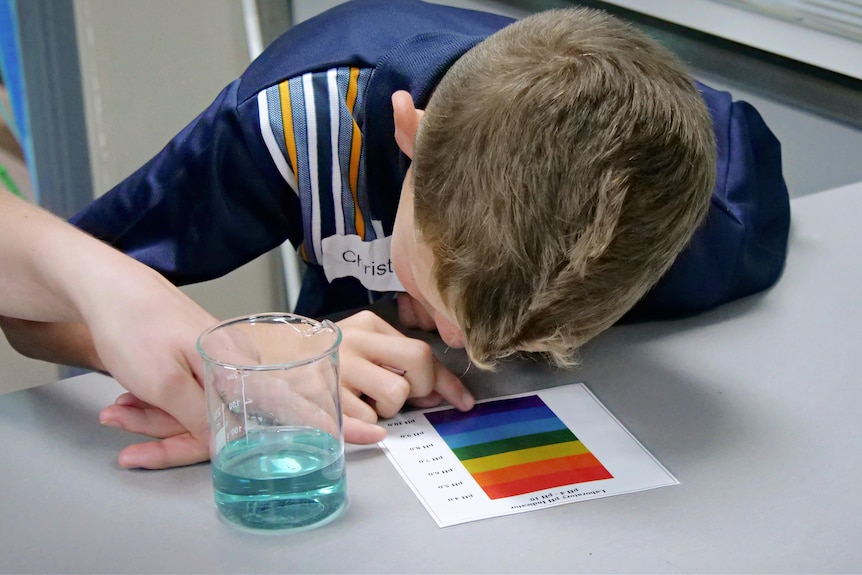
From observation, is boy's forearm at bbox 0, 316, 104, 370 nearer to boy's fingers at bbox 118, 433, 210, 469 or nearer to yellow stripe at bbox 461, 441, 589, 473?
boy's fingers at bbox 118, 433, 210, 469

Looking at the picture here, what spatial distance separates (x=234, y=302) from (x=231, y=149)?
1165 millimetres

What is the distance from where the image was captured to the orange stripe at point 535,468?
0.67 meters

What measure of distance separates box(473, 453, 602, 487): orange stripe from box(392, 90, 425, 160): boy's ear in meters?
0.27

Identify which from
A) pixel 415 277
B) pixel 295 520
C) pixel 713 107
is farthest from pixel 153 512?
pixel 713 107

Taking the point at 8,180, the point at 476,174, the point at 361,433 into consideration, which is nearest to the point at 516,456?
the point at 361,433

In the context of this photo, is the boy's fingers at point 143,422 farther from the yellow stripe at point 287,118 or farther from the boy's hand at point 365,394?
the yellow stripe at point 287,118

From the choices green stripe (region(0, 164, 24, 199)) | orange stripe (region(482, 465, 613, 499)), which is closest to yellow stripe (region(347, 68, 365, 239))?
orange stripe (region(482, 465, 613, 499))

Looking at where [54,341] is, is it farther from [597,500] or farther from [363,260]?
[597,500]

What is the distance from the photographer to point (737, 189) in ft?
3.14

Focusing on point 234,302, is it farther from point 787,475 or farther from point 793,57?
point 787,475

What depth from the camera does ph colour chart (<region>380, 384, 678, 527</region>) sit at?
0.65 m

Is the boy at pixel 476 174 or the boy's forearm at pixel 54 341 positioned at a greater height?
the boy at pixel 476 174

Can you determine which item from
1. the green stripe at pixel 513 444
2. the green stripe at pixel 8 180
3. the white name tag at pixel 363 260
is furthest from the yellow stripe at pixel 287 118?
the green stripe at pixel 8 180

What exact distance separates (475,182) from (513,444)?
21 cm
